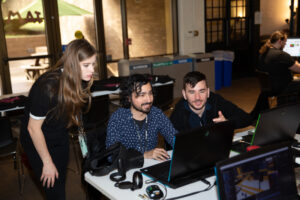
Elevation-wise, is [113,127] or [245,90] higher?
[113,127]

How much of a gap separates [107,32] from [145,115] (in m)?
5.31

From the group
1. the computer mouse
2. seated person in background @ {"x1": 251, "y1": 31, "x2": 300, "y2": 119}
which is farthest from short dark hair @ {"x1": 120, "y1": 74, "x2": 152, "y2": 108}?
seated person in background @ {"x1": 251, "y1": 31, "x2": 300, "y2": 119}

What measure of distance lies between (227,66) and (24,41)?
15.2ft

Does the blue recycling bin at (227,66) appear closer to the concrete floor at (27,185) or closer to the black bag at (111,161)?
the concrete floor at (27,185)

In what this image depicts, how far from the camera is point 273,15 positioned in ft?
33.7

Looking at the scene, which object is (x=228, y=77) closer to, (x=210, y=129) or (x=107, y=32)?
(x=107, y=32)

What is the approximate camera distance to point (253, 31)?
9.83m

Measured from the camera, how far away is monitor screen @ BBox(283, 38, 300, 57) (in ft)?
18.5

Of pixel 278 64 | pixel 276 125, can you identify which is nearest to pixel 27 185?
pixel 276 125

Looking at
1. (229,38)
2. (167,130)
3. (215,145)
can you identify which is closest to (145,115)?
(167,130)

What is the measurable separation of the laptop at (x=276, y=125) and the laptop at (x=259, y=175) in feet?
1.86

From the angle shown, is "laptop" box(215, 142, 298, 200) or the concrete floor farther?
the concrete floor

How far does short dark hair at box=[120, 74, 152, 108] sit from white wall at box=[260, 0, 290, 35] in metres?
8.33

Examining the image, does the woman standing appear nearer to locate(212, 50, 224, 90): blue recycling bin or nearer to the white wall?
locate(212, 50, 224, 90): blue recycling bin
